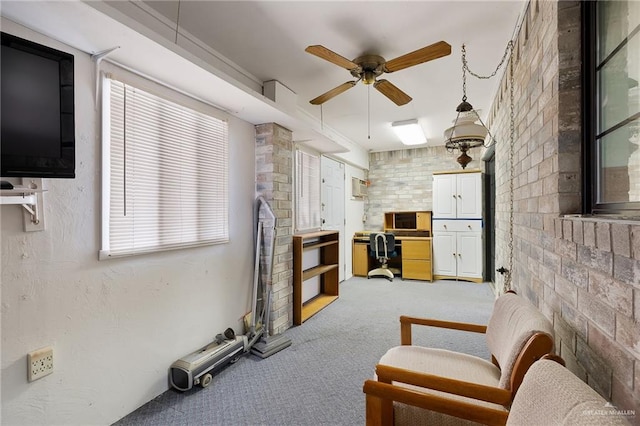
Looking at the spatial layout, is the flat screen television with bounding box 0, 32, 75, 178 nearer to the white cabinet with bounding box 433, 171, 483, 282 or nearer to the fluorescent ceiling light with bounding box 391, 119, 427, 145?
the fluorescent ceiling light with bounding box 391, 119, 427, 145

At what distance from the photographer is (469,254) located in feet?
17.2

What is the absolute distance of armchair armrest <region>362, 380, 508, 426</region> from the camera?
104cm

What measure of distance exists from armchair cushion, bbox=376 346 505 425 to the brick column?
65.5 inches

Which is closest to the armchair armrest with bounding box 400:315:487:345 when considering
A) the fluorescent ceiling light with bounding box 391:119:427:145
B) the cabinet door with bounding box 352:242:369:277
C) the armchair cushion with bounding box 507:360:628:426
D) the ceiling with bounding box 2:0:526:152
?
the armchair cushion with bounding box 507:360:628:426

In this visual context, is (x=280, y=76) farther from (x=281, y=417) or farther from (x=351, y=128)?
(x=281, y=417)

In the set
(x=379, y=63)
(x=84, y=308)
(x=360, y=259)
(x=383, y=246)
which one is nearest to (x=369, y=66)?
(x=379, y=63)

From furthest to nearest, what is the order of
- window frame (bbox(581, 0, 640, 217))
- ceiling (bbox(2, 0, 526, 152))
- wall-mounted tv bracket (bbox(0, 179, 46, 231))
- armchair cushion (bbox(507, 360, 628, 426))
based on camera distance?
1. ceiling (bbox(2, 0, 526, 152))
2. wall-mounted tv bracket (bbox(0, 179, 46, 231))
3. window frame (bbox(581, 0, 640, 217))
4. armchair cushion (bbox(507, 360, 628, 426))

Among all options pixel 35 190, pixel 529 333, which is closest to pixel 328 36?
pixel 35 190

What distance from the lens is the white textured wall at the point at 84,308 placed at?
1.41 m

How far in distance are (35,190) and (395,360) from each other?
2.05m

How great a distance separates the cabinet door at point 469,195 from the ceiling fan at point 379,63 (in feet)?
10.3

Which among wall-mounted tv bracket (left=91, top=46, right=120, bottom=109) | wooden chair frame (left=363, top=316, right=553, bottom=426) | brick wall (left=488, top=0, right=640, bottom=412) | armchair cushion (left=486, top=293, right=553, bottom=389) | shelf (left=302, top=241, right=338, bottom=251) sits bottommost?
wooden chair frame (left=363, top=316, right=553, bottom=426)

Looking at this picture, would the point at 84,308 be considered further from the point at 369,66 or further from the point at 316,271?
the point at 316,271

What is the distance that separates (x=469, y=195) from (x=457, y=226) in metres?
0.59
